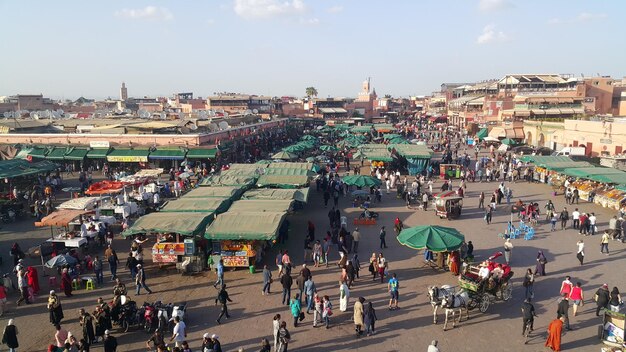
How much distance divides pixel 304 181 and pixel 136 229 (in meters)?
9.93

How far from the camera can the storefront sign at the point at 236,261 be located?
14.8 metres

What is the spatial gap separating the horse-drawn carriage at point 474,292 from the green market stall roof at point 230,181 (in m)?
12.9

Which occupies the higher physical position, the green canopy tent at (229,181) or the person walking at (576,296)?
the green canopy tent at (229,181)

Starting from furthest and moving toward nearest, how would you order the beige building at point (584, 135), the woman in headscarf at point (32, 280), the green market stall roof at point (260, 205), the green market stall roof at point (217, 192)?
the beige building at point (584, 135)
the green market stall roof at point (217, 192)
the green market stall roof at point (260, 205)
the woman in headscarf at point (32, 280)

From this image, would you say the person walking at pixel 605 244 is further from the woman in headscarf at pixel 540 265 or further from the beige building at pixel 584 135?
the beige building at pixel 584 135

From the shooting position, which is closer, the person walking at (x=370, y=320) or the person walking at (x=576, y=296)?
the person walking at (x=370, y=320)

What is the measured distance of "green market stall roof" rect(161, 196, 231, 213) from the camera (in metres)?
17.1

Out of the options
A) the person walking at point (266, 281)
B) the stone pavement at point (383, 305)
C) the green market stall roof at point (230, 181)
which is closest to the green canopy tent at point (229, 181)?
the green market stall roof at point (230, 181)

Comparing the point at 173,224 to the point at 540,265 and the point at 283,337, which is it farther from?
the point at 540,265

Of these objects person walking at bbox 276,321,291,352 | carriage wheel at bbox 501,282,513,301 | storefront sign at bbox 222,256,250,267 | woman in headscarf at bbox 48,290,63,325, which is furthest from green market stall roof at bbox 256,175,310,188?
person walking at bbox 276,321,291,352

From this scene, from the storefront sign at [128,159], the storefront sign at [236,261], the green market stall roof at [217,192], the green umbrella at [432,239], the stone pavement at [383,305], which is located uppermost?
the storefront sign at [128,159]

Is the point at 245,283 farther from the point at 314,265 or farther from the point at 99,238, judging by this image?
the point at 99,238

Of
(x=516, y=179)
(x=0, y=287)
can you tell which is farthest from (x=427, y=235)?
(x=516, y=179)

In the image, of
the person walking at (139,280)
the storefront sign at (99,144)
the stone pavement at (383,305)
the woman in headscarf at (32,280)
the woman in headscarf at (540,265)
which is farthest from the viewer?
the storefront sign at (99,144)
